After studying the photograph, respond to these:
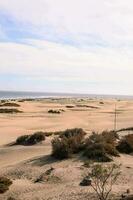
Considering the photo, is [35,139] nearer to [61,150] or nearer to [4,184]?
[61,150]

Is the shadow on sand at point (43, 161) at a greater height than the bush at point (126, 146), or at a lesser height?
lesser

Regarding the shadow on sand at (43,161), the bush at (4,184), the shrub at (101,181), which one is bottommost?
the bush at (4,184)

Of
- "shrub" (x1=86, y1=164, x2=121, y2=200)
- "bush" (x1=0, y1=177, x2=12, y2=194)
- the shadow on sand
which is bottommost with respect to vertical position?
"bush" (x1=0, y1=177, x2=12, y2=194)

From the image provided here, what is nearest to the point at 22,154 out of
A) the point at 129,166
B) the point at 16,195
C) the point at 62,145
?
the point at 62,145

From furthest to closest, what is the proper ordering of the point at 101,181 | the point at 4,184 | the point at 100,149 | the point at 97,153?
1. the point at 100,149
2. the point at 97,153
3. the point at 4,184
4. the point at 101,181

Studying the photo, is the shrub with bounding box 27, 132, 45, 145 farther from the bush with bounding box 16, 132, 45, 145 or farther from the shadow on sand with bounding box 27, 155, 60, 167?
the shadow on sand with bounding box 27, 155, 60, 167

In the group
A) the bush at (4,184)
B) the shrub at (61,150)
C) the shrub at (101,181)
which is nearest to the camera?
the shrub at (101,181)

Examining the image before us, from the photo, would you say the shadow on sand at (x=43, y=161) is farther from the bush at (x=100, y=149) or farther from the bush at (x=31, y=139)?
the bush at (x=31, y=139)

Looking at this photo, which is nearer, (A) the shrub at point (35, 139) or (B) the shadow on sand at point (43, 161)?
(B) the shadow on sand at point (43, 161)

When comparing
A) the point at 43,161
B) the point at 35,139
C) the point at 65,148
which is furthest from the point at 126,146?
the point at 35,139

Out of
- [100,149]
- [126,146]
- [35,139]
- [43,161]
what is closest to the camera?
[100,149]

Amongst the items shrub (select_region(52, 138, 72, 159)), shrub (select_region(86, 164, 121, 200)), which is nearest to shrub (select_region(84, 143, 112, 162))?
shrub (select_region(52, 138, 72, 159))

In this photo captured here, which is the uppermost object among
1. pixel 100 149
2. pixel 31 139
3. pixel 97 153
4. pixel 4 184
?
pixel 100 149

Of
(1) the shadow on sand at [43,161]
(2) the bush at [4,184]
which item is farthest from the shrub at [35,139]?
(2) the bush at [4,184]
